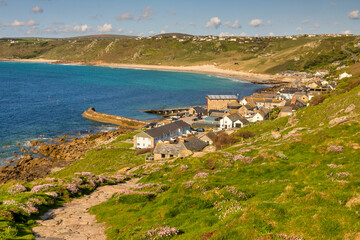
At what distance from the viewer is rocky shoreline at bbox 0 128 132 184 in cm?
6541

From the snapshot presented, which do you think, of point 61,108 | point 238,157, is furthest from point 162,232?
point 61,108

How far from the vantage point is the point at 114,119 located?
121625 millimetres

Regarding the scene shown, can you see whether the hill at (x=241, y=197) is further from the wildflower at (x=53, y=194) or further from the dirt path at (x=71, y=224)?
the dirt path at (x=71, y=224)

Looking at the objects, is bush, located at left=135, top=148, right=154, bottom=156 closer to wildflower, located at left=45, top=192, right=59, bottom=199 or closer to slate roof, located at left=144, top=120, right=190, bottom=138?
slate roof, located at left=144, top=120, right=190, bottom=138

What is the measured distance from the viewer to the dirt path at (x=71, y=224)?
1734 centimetres

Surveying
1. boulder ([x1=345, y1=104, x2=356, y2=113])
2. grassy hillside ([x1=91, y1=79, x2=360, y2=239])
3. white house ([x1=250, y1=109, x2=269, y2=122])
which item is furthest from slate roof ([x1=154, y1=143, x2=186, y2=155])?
white house ([x1=250, y1=109, x2=269, y2=122])

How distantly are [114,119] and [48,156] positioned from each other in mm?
45328

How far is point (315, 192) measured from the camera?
15.6m

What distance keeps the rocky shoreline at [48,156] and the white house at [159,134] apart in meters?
16.2

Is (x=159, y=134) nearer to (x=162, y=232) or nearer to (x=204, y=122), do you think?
(x=204, y=122)

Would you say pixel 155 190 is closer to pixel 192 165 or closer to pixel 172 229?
pixel 192 165

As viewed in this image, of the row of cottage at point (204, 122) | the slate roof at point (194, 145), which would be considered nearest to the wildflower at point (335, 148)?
the row of cottage at point (204, 122)

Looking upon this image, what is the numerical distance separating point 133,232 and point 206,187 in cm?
857

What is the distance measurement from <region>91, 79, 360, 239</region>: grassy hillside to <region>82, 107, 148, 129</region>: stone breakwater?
79.3 meters
